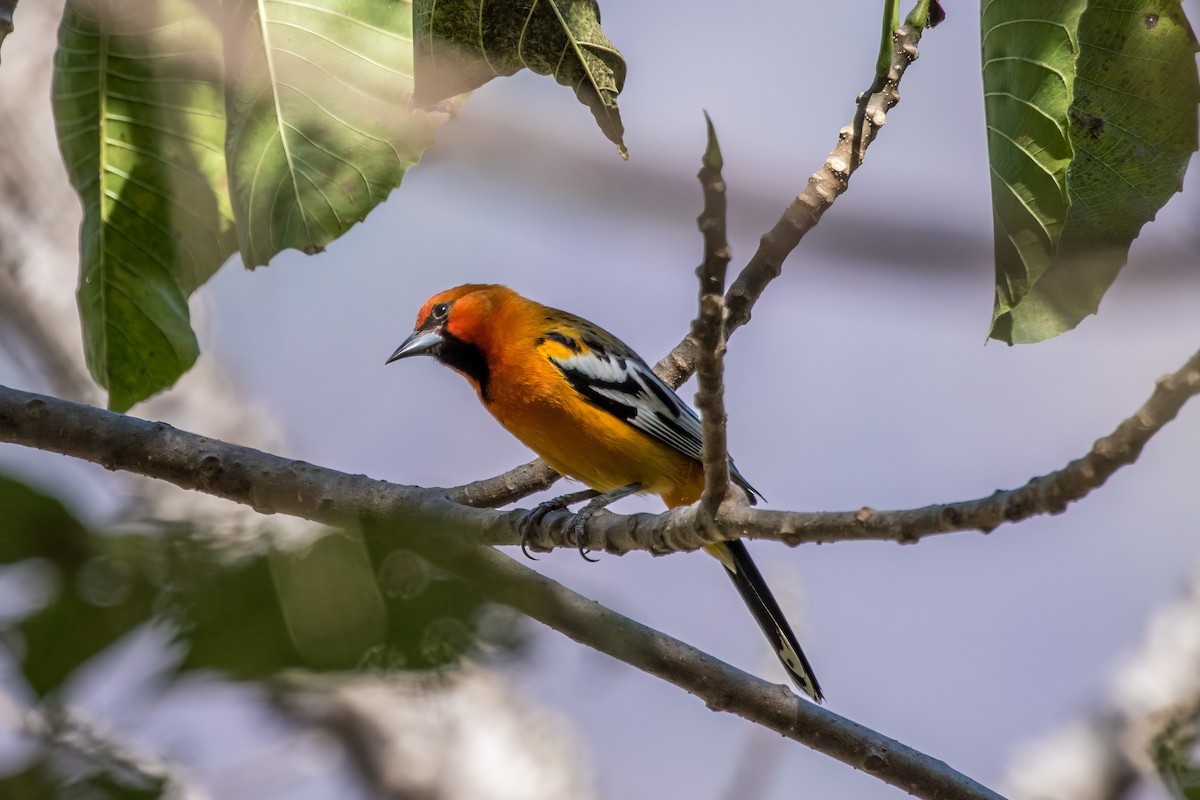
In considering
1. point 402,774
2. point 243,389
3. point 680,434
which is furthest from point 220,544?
point 243,389

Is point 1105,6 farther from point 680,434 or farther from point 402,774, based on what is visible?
point 402,774

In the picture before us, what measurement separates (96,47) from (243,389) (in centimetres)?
745

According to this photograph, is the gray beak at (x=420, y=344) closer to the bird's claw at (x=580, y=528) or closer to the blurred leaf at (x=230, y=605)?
the bird's claw at (x=580, y=528)

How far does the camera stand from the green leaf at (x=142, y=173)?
3.72 m

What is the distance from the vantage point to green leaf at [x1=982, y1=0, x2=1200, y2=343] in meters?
3.06

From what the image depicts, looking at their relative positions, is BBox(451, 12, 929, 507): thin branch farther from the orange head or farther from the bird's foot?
the orange head

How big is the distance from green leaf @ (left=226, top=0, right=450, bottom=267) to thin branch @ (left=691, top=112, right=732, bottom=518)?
4.87 ft

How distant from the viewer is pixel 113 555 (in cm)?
80

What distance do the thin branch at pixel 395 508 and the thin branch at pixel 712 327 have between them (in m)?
0.50

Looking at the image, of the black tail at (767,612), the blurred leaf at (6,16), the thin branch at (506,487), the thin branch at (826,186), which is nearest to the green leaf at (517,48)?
the thin branch at (826,186)

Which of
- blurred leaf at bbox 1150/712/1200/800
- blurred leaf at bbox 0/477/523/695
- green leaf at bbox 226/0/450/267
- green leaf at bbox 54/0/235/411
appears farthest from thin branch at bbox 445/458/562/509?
blurred leaf at bbox 0/477/523/695

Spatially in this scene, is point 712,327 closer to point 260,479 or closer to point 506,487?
point 260,479

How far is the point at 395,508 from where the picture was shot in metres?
3.02

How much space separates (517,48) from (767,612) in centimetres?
277
